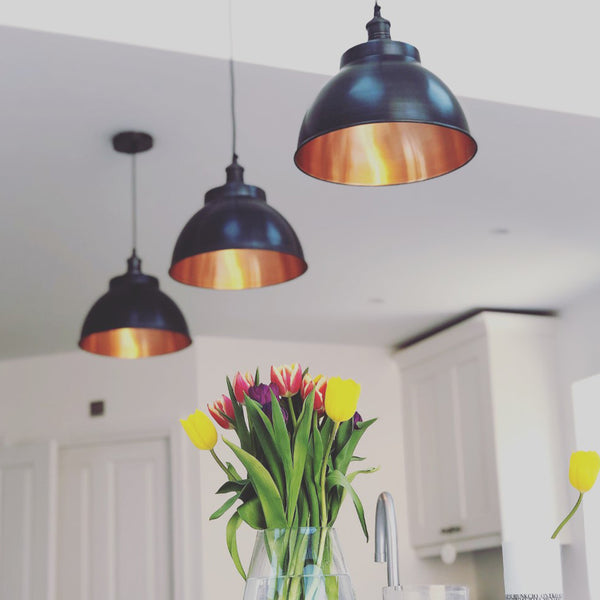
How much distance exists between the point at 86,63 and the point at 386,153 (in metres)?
1.08

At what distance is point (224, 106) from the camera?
2.83 meters

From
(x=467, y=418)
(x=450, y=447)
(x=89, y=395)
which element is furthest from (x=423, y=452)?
(x=89, y=395)

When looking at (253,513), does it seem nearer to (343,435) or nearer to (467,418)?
(343,435)

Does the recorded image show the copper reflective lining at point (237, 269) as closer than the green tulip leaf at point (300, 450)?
No

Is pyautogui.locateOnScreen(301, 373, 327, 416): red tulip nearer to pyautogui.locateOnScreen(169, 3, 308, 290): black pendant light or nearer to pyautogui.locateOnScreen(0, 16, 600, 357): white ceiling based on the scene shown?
pyautogui.locateOnScreen(169, 3, 308, 290): black pendant light

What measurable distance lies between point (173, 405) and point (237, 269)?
2.91 metres

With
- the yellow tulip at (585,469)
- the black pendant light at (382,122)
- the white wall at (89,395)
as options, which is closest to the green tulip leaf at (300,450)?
the yellow tulip at (585,469)

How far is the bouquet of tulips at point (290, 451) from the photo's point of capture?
127 cm

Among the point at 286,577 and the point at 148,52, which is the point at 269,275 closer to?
the point at 148,52

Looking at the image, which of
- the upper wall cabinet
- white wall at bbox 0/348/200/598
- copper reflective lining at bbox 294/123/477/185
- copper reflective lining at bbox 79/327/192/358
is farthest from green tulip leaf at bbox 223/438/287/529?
Answer: white wall at bbox 0/348/200/598

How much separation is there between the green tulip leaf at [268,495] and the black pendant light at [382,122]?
0.62 m

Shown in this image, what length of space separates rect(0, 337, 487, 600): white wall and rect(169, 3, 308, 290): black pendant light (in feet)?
9.02

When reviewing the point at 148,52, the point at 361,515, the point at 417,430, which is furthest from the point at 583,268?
the point at 361,515

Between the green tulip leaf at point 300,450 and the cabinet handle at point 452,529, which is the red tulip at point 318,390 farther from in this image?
the cabinet handle at point 452,529
